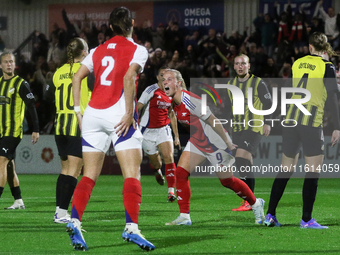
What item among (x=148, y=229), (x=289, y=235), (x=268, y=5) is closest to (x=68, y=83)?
(x=148, y=229)

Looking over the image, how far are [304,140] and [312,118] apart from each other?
0.25 m

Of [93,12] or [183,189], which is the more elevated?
[93,12]

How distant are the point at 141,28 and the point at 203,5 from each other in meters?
2.90

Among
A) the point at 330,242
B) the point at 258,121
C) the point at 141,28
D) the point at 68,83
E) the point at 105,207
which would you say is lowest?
the point at 105,207

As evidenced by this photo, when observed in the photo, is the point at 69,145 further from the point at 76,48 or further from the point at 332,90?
the point at 332,90

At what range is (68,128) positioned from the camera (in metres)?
6.28

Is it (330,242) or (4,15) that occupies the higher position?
(4,15)

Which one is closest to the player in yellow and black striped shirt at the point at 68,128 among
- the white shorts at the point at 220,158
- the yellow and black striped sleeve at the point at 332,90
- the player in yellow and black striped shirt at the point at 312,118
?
the white shorts at the point at 220,158

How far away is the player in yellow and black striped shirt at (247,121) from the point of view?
307 inches

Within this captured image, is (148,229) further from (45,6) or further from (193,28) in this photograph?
(45,6)

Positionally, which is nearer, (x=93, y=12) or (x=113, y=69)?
(x=113, y=69)

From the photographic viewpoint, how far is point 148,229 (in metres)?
5.88

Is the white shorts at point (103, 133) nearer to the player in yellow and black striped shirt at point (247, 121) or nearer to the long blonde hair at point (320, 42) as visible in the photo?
the long blonde hair at point (320, 42)

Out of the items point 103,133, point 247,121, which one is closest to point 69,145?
point 103,133
